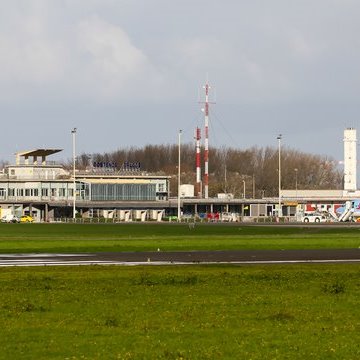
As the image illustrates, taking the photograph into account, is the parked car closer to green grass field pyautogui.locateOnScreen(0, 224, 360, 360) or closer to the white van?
the white van

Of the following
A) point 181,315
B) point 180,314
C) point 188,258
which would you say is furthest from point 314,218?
point 181,315

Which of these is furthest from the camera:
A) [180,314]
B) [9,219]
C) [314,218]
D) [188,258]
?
[9,219]

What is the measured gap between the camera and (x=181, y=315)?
89.6 feet

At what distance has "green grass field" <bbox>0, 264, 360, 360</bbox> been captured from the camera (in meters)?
21.6

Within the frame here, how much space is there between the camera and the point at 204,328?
976 inches

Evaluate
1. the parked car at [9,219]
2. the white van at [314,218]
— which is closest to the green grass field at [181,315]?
the white van at [314,218]

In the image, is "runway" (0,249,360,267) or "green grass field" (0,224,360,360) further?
"runway" (0,249,360,267)

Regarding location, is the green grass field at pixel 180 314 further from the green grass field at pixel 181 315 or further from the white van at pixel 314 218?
the white van at pixel 314 218

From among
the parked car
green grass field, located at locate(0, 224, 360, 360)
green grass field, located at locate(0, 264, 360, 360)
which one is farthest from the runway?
the parked car

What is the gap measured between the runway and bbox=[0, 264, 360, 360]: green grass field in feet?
32.4

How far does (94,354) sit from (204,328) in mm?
4430

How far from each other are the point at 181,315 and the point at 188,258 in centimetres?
2961

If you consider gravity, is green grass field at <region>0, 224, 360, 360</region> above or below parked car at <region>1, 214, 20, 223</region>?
below

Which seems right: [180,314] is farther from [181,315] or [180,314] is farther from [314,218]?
[314,218]
